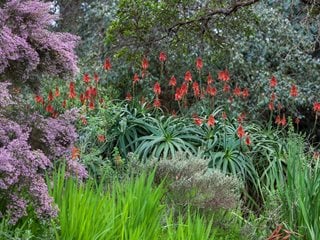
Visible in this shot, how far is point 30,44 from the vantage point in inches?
151

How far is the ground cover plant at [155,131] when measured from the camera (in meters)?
3.59

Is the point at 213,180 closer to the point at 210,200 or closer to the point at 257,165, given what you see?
the point at 210,200

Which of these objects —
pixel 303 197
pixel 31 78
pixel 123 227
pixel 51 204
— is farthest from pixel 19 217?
pixel 303 197

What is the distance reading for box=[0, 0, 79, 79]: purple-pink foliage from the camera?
361 centimetres

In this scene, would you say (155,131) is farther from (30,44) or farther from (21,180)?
(21,180)

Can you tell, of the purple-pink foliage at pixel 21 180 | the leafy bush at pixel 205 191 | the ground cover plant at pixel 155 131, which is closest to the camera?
the purple-pink foliage at pixel 21 180

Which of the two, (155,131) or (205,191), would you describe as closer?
(205,191)

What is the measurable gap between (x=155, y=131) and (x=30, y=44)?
10.9 ft

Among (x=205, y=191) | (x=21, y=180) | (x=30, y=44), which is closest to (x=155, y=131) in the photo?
(x=205, y=191)

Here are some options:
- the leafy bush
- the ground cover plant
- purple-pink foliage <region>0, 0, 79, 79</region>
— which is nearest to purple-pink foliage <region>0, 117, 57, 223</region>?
the ground cover plant

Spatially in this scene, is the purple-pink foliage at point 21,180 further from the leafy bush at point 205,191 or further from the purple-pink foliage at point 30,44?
the leafy bush at point 205,191

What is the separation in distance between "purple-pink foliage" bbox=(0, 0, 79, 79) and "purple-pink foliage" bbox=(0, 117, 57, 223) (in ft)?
1.31

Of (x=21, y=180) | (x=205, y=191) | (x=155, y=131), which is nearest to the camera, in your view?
(x=21, y=180)

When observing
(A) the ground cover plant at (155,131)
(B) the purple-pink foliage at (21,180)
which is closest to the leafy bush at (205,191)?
(A) the ground cover plant at (155,131)
